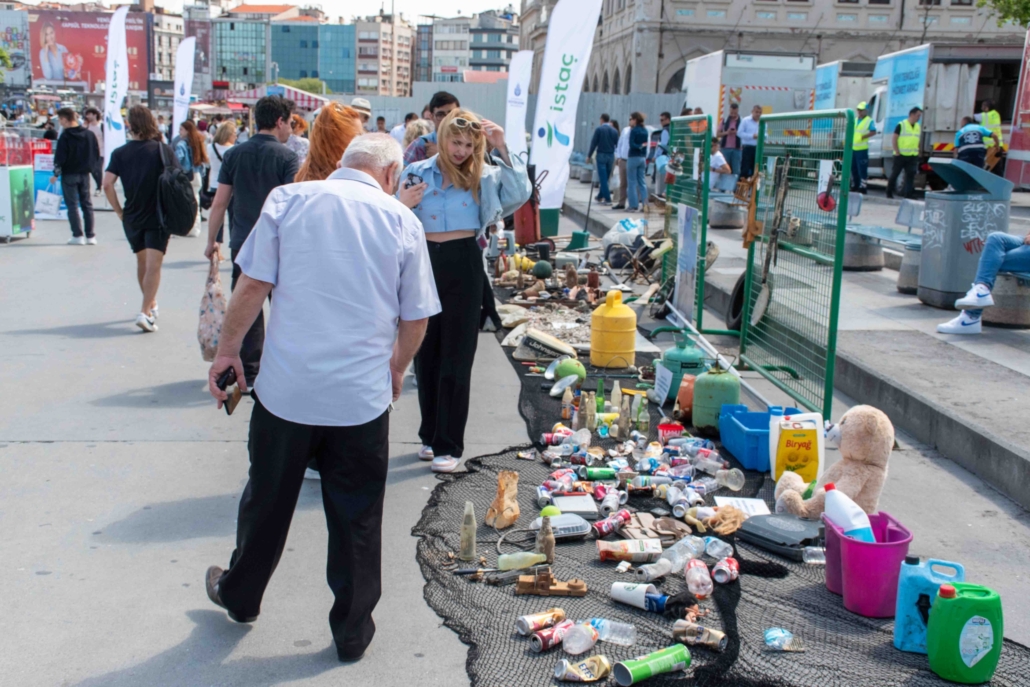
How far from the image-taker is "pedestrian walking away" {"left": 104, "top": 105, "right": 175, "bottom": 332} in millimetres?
8242

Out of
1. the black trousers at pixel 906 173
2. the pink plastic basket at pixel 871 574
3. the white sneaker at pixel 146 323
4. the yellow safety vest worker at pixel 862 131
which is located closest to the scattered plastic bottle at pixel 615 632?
the pink plastic basket at pixel 871 574

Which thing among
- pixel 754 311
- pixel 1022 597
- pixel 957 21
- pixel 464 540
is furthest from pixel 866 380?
pixel 957 21

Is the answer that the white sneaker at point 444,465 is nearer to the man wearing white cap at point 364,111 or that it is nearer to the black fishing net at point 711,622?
the black fishing net at point 711,622

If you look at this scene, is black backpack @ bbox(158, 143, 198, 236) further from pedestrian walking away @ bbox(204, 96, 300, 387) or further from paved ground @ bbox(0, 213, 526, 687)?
pedestrian walking away @ bbox(204, 96, 300, 387)

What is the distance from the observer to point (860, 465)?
4586mm

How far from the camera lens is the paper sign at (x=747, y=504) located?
4777 mm

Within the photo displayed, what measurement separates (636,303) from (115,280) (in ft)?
20.2

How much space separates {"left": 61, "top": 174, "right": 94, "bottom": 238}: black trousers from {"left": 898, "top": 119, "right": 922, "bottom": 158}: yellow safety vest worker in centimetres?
1657

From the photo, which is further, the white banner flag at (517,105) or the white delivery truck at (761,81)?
the white delivery truck at (761,81)

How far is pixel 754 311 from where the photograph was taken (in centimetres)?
748

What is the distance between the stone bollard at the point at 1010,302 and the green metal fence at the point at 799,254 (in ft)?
8.08

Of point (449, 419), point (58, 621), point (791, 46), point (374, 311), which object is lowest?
point (58, 621)

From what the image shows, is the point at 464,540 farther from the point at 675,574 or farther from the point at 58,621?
the point at 58,621

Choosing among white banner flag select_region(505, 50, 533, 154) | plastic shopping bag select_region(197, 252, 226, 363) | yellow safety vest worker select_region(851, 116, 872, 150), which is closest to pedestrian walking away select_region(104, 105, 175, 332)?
plastic shopping bag select_region(197, 252, 226, 363)
